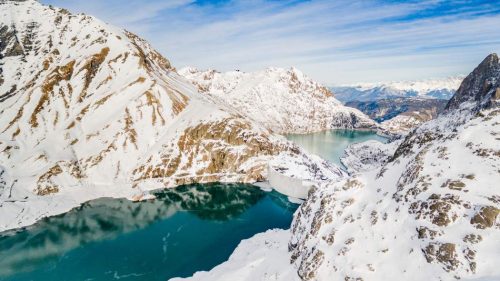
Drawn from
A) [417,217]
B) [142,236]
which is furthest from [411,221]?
[142,236]

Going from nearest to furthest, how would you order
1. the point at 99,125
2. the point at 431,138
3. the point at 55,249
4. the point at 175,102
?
the point at 431,138 → the point at 55,249 → the point at 99,125 → the point at 175,102

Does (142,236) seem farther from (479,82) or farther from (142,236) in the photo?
(479,82)

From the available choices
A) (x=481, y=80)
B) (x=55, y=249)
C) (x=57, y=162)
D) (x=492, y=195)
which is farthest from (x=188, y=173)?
(x=492, y=195)

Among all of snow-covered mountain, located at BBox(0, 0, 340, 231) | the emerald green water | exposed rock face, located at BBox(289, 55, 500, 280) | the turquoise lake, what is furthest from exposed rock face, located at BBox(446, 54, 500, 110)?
the emerald green water

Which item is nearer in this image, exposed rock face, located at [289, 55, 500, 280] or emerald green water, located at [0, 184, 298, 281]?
exposed rock face, located at [289, 55, 500, 280]

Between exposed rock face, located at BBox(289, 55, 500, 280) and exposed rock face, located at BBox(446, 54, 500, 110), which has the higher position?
exposed rock face, located at BBox(446, 54, 500, 110)

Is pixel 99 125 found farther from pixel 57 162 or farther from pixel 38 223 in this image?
pixel 38 223

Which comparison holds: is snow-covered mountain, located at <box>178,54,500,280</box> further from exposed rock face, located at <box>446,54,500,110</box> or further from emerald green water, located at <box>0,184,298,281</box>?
exposed rock face, located at <box>446,54,500,110</box>
